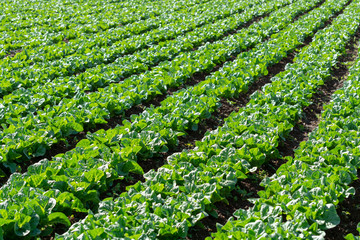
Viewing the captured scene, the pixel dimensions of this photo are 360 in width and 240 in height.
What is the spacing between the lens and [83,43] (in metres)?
13.2

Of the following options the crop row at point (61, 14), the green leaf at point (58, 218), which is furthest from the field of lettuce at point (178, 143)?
the crop row at point (61, 14)

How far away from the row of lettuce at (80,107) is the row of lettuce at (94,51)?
1.53 meters

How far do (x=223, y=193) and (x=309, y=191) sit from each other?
4.01 feet

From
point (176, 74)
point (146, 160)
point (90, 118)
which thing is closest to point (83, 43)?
point (176, 74)

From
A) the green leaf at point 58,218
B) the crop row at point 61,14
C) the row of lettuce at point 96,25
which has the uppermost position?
the crop row at point 61,14

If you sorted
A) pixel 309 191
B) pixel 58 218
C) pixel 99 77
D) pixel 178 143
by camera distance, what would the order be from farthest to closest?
pixel 99 77 → pixel 178 143 → pixel 309 191 → pixel 58 218

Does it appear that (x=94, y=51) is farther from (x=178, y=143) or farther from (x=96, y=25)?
(x=178, y=143)

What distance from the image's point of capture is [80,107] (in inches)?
311

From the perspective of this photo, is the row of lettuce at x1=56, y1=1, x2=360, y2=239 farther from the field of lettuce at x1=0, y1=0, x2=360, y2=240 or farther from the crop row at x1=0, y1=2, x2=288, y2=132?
the crop row at x1=0, y1=2, x2=288, y2=132

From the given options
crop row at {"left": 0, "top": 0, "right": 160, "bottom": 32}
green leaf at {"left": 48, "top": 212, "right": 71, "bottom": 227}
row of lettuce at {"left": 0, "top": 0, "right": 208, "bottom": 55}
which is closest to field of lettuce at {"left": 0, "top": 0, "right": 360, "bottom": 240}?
green leaf at {"left": 48, "top": 212, "right": 71, "bottom": 227}

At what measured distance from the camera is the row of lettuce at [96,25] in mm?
13688

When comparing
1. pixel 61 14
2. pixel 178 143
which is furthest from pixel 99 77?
pixel 61 14

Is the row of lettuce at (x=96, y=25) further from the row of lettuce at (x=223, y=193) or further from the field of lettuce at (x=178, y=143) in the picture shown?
the row of lettuce at (x=223, y=193)

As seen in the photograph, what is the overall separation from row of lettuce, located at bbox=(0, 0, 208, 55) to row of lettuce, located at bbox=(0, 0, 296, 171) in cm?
418
